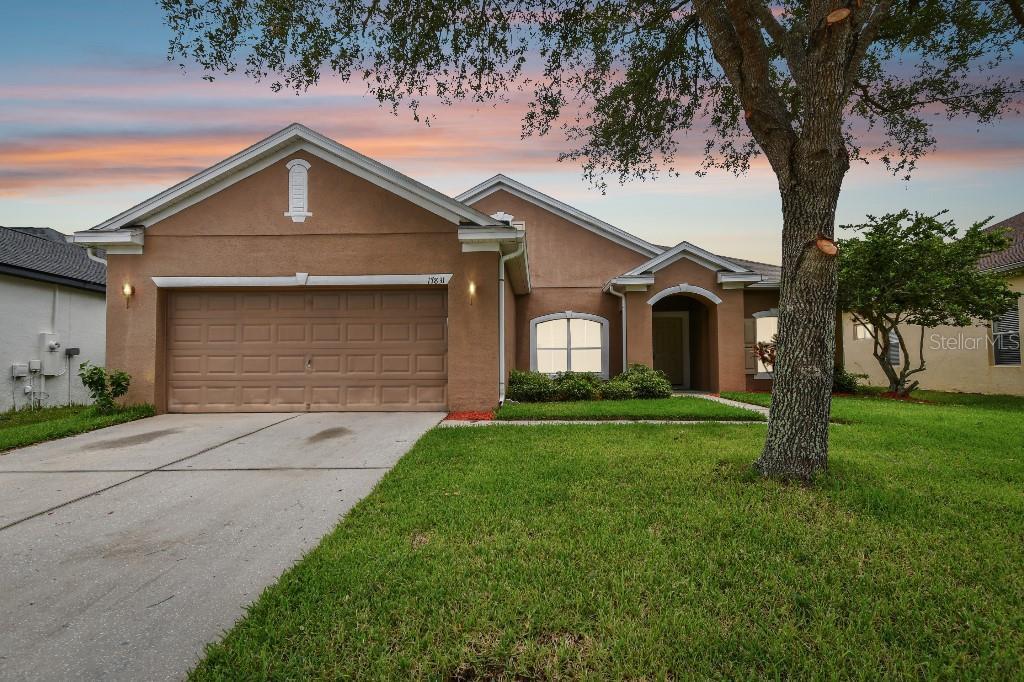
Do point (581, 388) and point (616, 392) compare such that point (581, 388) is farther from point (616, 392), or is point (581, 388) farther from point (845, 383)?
point (845, 383)

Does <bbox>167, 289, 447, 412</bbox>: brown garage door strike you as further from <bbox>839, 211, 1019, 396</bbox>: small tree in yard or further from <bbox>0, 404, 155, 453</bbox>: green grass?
<bbox>839, 211, 1019, 396</bbox>: small tree in yard

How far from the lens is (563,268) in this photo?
49.6ft

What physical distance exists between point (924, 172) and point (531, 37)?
681 cm

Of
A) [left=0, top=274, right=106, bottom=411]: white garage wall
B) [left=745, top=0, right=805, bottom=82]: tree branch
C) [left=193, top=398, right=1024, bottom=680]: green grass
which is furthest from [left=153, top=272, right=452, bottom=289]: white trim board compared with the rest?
[left=745, top=0, right=805, bottom=82]: tree branch

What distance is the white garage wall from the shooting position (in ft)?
38.5

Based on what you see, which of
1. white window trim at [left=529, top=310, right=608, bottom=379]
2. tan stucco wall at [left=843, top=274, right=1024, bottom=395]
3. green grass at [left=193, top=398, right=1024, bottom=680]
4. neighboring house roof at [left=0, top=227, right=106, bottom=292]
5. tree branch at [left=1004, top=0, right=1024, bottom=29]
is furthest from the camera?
white window trim at [left=529, top=310, right=608, bottom=379]

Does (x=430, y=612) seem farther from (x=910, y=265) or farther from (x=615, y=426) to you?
(x=910, y=265)

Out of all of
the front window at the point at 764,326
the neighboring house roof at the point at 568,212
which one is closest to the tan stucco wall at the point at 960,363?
the front window at the point at 764,326

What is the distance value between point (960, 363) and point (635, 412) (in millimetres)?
12667

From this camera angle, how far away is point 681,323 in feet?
53.4

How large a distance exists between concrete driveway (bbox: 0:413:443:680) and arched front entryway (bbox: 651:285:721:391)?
10971 millimetres

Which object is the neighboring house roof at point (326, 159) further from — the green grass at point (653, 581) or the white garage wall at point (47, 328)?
the green grass at point (653, 581)

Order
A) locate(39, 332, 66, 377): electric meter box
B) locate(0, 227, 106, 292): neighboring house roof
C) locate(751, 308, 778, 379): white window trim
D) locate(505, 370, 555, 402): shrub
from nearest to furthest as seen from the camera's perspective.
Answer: locate(505, 370, 555, 402): shrub
locate(0, 227, 106, 292): neighboring house roof
locate(39, 332, 66, 377): electric meter box
locate(751, 308, 778, 379): white window trim

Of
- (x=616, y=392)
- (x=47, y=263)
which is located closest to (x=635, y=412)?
(x=616, y=392)
